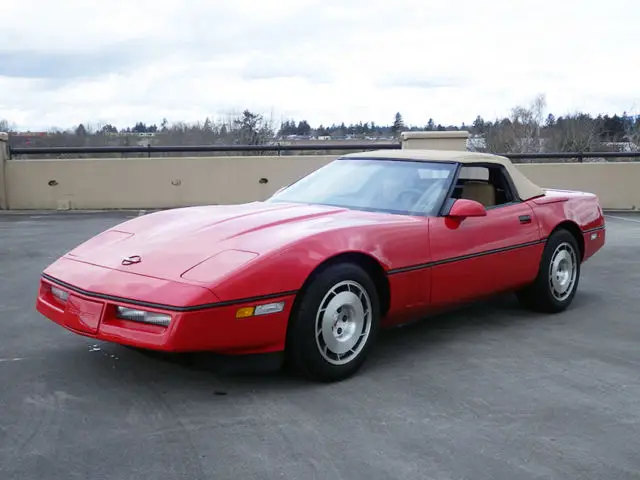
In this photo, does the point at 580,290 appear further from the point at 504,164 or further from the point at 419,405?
the point at 419,405

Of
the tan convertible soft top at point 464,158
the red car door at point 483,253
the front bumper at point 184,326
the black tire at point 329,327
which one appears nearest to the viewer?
the front bumper at point 184,326

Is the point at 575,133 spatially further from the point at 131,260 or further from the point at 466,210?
the point at 131,260

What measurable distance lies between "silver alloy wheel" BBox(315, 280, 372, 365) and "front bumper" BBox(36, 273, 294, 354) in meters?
0.25

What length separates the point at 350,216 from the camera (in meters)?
4.55

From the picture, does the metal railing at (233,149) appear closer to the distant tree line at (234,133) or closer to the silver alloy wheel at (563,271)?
the distant tree line at (234,133)

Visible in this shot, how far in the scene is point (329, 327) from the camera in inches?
156

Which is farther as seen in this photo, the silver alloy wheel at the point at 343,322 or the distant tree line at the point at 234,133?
the distant tree line at the point at 234,133

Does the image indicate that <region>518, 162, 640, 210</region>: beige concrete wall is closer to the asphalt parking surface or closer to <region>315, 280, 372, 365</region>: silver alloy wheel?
the asphalt parking surface

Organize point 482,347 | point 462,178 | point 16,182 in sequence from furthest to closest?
1. point 16,182
2. point 462,178
3. point 482,347

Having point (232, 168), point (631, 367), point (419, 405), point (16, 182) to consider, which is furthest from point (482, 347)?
point (16, 182)

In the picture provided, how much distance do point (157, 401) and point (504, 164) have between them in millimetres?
3298

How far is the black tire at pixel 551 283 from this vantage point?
5.57 metres

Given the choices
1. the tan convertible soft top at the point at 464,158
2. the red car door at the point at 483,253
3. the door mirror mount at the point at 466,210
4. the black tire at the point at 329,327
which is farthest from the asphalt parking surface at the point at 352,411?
the tan convertible soft top at the point at 464,158

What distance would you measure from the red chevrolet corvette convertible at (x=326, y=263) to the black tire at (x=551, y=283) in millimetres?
13
